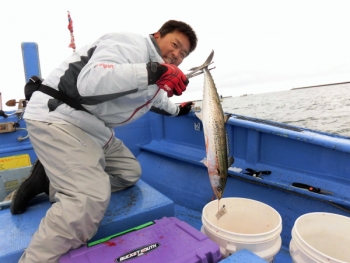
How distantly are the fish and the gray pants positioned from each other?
3.08ft

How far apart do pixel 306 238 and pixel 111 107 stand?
1.97 m

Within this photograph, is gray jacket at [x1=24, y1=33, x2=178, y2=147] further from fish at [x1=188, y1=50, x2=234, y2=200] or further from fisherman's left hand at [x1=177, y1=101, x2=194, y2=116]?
fisherman's left hand at [x1=177, y1=101, x2=194, y2=116]

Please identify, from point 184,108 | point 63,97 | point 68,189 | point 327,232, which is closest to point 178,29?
point 63,97

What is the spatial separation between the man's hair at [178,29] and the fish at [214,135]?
0.33 meters

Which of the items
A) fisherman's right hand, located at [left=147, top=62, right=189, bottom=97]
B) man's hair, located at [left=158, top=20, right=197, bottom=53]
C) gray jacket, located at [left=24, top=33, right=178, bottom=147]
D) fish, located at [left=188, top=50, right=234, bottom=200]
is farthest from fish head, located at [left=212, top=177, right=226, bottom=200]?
man's hair, located at [left=158, top=20, right=197, bottom=53]

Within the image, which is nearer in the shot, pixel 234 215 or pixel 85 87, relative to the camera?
pixel 85 87

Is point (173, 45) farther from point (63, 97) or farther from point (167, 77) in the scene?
point (63, 97)

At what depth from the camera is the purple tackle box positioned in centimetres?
A: 162

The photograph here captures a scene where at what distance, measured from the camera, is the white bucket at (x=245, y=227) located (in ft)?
5.68

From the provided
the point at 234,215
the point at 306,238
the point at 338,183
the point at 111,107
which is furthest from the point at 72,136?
the point at 338,183

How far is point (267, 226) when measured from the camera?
2164mm

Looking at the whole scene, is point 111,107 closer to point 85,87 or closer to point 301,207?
point 85,87

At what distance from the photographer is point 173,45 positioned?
7.64ft

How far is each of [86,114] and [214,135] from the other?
121 centimetres
